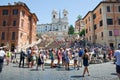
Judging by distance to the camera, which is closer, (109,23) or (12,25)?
(109,23)

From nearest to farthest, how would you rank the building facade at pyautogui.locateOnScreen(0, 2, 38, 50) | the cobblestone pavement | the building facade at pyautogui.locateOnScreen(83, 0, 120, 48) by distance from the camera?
the cobblestone pavement
the building facade at pyautogui.locateOnScreen(83, 0, 120, 48)
the building facade at pyautogui.locateOnScreen(0, 2, 38, 50)

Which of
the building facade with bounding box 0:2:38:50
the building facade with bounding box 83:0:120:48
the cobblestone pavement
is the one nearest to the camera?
the cobblestone pavement

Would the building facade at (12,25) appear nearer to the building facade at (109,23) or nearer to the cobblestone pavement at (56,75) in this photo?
the building facade at (109,23)

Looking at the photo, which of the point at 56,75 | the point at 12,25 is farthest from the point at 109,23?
the point at 56,75

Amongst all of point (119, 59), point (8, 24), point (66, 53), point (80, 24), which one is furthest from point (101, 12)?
point (80, 24)

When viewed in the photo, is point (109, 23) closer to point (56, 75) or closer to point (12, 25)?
point (12, 25)

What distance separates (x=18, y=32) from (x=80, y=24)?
74053 mm

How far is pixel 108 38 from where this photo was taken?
128 feet

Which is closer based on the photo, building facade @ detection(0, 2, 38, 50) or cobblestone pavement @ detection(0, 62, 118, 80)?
cobblestone pavement @ detection(0, 62, 118, 80)

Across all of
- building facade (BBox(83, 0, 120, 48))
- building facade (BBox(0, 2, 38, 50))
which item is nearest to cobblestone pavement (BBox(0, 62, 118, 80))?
building facade (BBox(83, 0, 120, 48))

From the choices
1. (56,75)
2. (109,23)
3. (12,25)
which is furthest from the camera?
(12,25)

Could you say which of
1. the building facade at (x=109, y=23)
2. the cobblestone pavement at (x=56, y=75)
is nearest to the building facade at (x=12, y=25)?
the building facade at (x=109, y=23)

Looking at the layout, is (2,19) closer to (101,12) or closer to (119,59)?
(101,12)

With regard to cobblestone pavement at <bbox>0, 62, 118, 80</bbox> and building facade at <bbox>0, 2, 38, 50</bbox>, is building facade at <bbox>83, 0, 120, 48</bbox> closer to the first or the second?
building facade at <bbox>0, 2, 38, 50</bbox>
